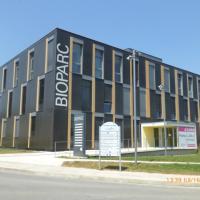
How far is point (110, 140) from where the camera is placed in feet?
65.1

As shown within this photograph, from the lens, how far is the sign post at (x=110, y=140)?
19.6 metres

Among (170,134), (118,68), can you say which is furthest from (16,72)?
(170,134)

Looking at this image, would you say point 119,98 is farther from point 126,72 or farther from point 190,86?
point 190,86

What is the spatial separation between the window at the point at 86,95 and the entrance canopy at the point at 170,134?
31.1ft

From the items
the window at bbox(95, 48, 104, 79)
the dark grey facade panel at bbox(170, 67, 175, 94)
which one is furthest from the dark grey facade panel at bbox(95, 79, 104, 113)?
the dark grey facade panel at bbox(170, 67, 175, 94)

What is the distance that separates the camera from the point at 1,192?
10.7 meters

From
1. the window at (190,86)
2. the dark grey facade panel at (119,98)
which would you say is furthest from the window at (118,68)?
the window at (190,86)

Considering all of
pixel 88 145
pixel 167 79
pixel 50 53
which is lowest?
pixel 88 145

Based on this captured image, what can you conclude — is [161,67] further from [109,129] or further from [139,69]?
[109,129]

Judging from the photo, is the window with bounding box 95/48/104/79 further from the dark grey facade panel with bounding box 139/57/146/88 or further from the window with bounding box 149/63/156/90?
the window with bounding box 149/63/156/90

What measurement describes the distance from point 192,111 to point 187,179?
44.0 metres

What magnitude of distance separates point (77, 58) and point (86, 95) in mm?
4505

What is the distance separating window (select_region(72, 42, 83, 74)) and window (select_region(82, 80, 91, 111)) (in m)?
1.70

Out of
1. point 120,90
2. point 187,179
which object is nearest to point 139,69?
point 120,90
